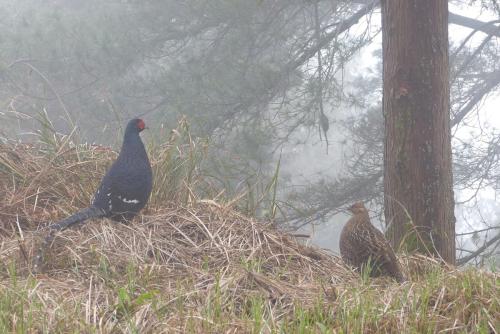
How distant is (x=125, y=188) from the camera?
11.9 feet

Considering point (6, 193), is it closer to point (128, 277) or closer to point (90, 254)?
point (90, 254)

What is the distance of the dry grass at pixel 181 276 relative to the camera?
2334 millimetres

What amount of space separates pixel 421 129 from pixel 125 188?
1.82m

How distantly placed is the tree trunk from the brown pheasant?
54 cm

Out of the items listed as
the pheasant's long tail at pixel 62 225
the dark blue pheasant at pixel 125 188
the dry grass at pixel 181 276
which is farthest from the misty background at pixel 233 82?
the pheasant's long tail at pixel 62 225

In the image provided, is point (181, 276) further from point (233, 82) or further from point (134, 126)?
point (233, 82)

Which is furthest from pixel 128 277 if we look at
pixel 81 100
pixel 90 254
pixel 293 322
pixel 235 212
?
pixel 81 100

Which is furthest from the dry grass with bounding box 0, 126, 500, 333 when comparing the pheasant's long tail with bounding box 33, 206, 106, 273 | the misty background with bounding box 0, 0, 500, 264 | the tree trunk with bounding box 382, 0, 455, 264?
the misty background with bounding box 0, 0, 500, 264

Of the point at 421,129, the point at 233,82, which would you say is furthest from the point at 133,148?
the point at 233,82

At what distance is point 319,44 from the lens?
370 inches

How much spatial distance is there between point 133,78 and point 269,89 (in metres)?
3.53

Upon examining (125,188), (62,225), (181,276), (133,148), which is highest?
(133,148)

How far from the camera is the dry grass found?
233 centimetres

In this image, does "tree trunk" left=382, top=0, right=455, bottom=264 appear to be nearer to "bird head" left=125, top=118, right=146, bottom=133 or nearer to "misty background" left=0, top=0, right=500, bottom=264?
"bird head" left=125, top=118, right=146, bottom=133
